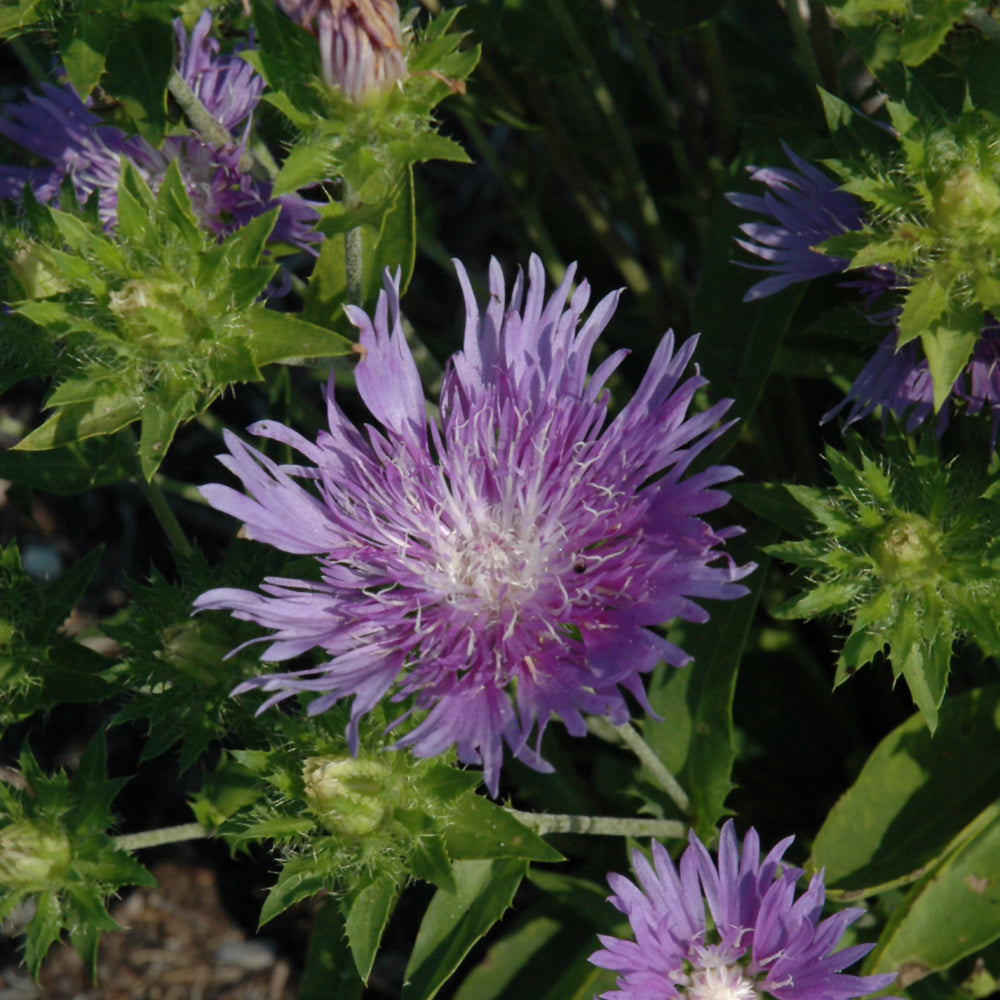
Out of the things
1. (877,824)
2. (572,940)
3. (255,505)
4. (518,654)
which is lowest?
(572,940)

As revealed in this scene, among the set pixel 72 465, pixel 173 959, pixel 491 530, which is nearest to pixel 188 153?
pixel 72 465

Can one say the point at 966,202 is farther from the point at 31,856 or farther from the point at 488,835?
the point at 31,856

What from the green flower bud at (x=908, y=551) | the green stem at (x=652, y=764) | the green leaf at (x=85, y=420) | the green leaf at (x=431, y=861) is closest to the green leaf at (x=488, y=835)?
the green leaf at (x=431, y=861)

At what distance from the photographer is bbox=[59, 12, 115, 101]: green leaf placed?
1.85 meters

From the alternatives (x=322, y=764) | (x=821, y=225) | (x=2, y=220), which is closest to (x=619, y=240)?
(x=821, y=225)

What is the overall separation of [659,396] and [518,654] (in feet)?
1.67

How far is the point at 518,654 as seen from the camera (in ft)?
5.91

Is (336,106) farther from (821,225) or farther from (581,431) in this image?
(821,225)

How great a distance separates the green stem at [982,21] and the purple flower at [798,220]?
36 cm

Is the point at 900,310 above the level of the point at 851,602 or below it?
above

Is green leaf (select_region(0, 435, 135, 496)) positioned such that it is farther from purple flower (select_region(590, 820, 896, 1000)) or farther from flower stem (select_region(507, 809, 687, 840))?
purple flower (select_region(590, 820, 896, 1000))

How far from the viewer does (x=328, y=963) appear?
2582 millimetres

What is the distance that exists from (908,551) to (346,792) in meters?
0.99

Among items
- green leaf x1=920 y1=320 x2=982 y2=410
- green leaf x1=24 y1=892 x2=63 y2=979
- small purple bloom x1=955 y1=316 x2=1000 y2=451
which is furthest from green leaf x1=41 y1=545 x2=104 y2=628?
small purple bloom x1=955 y1=316 x2=1000 y2=451
